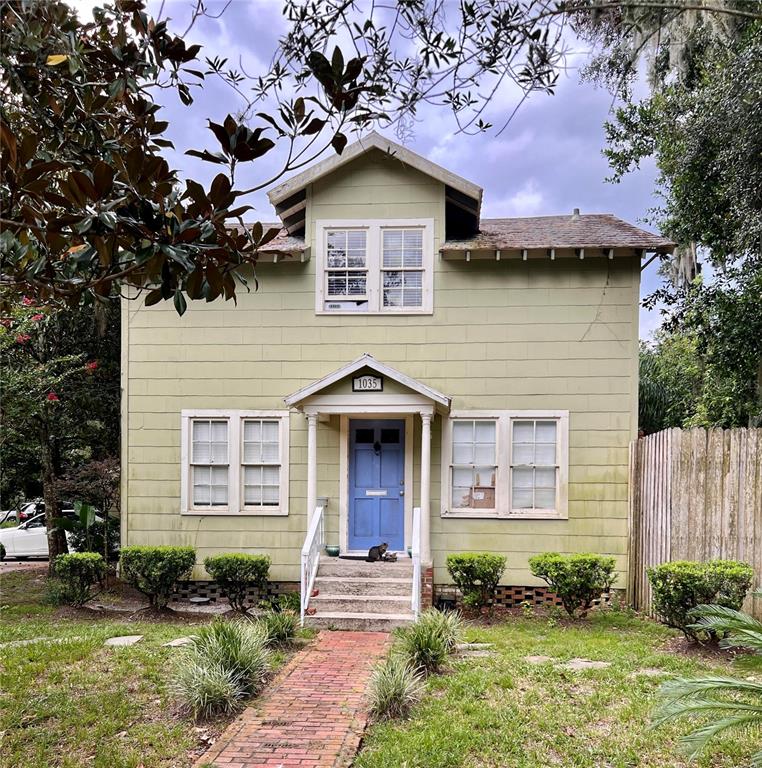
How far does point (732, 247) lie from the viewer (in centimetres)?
1154

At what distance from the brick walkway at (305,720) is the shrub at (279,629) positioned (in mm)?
375

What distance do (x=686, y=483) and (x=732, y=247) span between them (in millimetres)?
5466

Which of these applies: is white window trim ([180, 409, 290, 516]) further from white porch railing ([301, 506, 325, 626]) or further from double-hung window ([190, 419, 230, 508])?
white porch railing ([301, 506, 325, 626])

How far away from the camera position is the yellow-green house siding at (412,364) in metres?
9.75

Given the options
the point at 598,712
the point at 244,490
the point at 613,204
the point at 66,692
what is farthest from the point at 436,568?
the point at 613,204

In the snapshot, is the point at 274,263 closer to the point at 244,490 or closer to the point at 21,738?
the point at 244,490

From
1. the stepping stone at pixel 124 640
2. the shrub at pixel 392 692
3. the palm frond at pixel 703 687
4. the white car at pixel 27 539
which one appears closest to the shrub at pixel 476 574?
the shrub at pixel 392 692

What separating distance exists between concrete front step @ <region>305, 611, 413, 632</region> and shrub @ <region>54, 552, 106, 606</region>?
349 centimetres

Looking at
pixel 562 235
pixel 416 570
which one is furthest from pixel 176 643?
pixel 562 235

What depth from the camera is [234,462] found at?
10188 mm

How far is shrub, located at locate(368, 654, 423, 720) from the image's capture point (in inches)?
206

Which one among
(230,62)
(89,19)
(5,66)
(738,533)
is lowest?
(738,533)

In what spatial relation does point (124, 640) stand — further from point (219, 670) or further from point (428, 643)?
point (428, 643)

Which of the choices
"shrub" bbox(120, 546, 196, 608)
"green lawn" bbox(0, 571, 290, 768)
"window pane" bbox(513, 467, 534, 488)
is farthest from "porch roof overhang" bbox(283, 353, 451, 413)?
"green lawn" bbox(0, 571, 290, 768)
